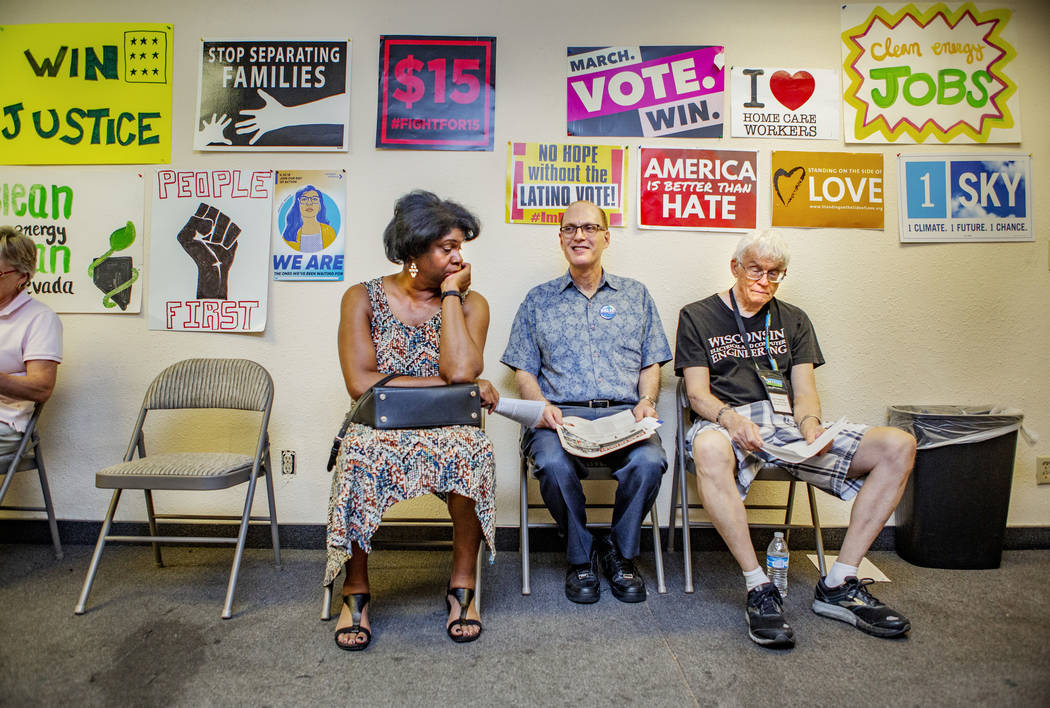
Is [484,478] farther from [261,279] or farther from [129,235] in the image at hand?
[129,235]

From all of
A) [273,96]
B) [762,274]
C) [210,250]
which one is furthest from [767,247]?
[210,250]

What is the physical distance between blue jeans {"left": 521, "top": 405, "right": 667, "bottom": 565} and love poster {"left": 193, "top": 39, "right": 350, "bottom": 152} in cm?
176

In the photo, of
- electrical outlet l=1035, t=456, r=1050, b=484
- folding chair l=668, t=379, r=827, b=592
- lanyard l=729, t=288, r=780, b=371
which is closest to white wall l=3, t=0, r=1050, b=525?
electrical outlet l=1035, t=456, r=1050, b=484

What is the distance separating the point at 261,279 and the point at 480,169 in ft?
3.79

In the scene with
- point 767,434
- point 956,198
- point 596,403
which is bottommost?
point 767,434

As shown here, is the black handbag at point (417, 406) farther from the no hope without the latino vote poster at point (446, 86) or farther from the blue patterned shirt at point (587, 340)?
the no hope without the latino vote poster at point (446, 86)

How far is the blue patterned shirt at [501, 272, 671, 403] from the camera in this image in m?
2.55

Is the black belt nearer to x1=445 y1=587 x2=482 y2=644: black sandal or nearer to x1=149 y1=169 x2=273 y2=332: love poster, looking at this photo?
x1=445 y1=587 x2=482 y2=644: black sandal

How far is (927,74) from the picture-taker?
2.84 m

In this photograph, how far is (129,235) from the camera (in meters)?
2.88

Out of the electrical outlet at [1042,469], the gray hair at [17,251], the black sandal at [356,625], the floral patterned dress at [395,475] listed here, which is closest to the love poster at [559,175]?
the floral patterned dress at [395,475]

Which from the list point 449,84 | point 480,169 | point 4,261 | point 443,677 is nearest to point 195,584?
point 443,677

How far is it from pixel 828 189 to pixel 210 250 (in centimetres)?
293

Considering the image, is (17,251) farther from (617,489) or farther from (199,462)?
(617,489)
